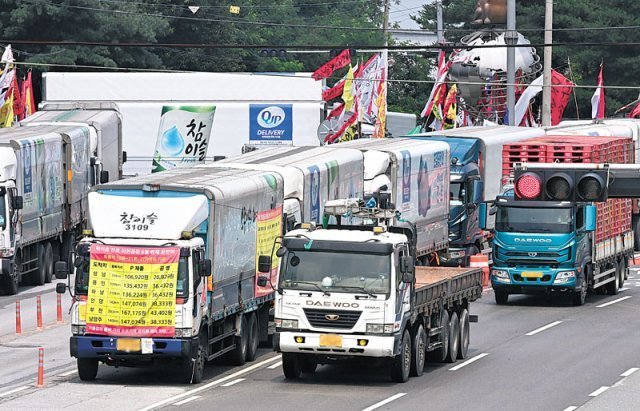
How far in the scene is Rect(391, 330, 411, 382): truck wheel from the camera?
25.6m

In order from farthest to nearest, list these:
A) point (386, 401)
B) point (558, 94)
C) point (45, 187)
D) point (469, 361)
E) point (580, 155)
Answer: point (558, 94)
point (45, 187)
point (580, 155)
point (469, 361)
point (386, 401)

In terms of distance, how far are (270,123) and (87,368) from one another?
3766cm

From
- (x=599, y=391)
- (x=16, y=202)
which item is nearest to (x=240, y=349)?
(x=599, y=391)

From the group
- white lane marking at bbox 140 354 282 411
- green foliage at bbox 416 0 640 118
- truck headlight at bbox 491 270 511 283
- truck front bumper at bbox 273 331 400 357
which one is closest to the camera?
white lane marking at bbox 140 354 282 411

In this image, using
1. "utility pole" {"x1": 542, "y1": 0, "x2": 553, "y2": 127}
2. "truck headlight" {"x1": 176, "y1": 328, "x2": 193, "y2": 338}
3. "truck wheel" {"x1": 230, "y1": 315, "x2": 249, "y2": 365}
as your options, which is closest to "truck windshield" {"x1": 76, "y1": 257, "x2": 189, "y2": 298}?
"truck headlight" {"x1": 176, "y1": 328, "x2": 193, "y2": 338}

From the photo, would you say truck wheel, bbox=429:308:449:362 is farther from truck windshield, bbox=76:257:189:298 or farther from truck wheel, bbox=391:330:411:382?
truck windshield, bbox=76:257:189:298

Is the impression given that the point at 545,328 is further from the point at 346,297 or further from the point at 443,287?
the point at 346,297

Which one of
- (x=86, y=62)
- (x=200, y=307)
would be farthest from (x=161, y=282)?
(x=86, y=62)

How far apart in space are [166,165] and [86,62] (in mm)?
20989

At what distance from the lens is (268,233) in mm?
29391

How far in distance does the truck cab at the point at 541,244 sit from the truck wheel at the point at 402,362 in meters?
12.6

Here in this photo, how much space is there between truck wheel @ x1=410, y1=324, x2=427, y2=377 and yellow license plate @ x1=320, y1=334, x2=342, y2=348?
2042mm

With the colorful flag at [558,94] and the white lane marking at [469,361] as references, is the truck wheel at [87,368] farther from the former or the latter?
the colorful flag at [558,94]

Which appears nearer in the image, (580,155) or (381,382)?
(381,382)
